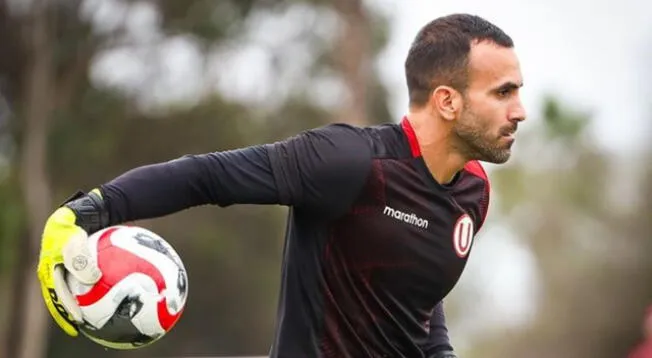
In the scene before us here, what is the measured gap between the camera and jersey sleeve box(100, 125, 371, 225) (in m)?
4.25

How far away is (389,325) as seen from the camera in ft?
15.7

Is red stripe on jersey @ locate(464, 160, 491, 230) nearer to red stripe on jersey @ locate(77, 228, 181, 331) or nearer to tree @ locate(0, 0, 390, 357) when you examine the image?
red stripe on jersey @ locate(77, 228, 181, 331)

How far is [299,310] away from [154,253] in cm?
60

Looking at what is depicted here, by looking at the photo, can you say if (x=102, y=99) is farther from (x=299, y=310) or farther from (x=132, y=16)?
(x=299, y=310)

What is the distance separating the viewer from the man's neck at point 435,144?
15.8ft

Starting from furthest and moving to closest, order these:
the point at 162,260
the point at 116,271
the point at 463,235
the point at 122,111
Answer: the point at 122,111 < the point at 463,235 < the point at 162,260 < the point at 116,271

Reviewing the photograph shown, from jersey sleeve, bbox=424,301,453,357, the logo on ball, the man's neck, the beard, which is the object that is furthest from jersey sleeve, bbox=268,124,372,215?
jersey sleeve, bbox=424,301,453,357

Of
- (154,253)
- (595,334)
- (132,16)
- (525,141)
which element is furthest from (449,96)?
(525,141)

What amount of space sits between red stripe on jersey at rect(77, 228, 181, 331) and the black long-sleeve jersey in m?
0.17

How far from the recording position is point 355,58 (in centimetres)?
2588

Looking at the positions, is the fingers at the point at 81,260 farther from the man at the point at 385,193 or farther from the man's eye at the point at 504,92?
the man's eye at the point at 504,92

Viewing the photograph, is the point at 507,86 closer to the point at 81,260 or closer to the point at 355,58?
the point at 81,260

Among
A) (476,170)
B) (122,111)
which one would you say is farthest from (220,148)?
(476,170)

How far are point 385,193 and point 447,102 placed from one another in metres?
0.47
